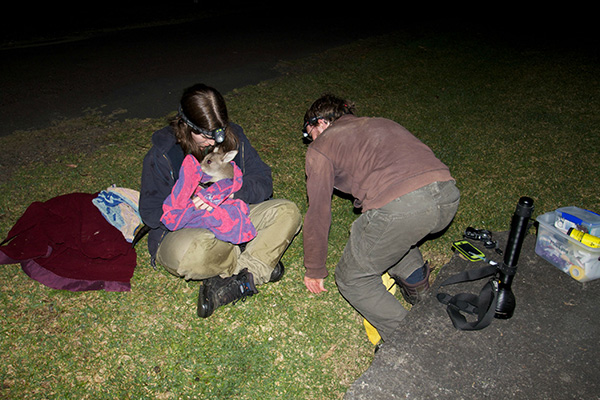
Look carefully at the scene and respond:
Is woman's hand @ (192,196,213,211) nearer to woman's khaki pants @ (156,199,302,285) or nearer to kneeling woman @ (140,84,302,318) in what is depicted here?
kneeling woman @ (140,84,302,318)

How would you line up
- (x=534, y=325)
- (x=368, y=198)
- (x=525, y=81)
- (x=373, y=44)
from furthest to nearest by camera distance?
(x=373, y=44)
(x=525, y=81)
(x=534, y=325)
(x=368, y=198)

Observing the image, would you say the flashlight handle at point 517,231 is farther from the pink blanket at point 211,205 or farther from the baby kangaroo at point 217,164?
the baby kangaroo at point 217,164

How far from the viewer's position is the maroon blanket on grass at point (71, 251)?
3.29 meters

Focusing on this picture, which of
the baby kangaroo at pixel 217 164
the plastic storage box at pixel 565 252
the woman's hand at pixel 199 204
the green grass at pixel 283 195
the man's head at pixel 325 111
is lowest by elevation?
the green grass at pixel 283 195

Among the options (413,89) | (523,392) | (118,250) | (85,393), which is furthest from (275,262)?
(413,89)

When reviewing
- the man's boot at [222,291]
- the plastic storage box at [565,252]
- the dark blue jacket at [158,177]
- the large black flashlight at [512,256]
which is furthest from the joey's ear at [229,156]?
the plastic storage box at [565,252]

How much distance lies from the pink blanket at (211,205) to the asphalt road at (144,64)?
3.47m

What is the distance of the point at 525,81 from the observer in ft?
26.0

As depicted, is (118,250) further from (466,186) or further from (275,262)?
(466,186)

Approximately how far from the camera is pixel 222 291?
3141 millimetres

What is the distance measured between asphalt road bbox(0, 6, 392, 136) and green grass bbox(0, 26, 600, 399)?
2.18 ft

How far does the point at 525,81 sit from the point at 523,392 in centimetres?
705

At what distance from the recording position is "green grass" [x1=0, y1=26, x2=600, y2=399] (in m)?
2.81

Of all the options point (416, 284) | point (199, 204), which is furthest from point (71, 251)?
point (416, 284)
